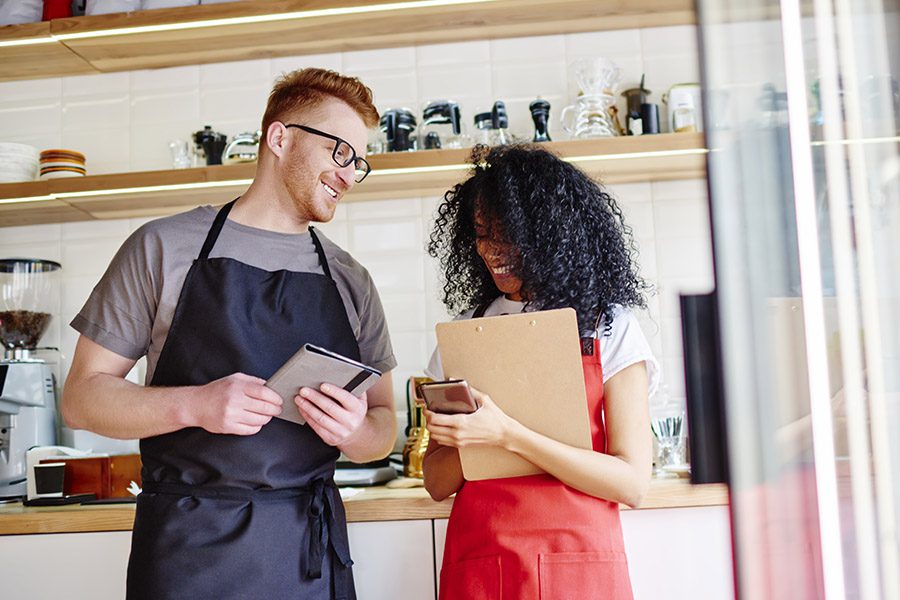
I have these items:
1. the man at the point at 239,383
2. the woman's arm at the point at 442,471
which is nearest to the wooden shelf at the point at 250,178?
the man at the point at 239,383

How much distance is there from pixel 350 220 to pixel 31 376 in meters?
1.02

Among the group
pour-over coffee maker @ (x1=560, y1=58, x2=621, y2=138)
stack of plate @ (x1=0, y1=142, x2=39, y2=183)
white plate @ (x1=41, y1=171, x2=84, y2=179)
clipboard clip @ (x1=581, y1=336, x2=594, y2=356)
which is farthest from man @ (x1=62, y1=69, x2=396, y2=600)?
stack of plate @ (x1=0, y1=142, x2=39, y2=183)

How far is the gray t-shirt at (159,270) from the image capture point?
1.47 meters

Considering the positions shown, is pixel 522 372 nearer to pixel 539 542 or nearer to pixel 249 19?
pixel 539 542

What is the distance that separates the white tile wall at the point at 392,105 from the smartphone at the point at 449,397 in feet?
4.45

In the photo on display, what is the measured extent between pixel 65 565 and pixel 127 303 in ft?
2.59

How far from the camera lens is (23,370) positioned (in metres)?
2.40

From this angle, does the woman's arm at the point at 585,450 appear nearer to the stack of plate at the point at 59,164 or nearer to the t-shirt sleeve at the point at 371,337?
the t-shirt sleeve at the point at 371,337

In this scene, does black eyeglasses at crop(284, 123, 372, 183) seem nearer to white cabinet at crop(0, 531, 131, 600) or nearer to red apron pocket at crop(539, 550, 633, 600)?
red apron pocket at crop(539, 550, 633, 600)

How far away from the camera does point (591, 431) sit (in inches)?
53.0

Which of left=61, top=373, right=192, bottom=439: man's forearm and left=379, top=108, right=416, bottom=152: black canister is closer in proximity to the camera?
left=61, top=373, right=192, bottom=439: man's forearm

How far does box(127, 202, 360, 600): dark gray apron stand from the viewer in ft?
4.58

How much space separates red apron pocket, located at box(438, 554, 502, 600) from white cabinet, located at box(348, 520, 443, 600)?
1.64ft

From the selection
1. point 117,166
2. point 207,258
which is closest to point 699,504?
point 207,258
